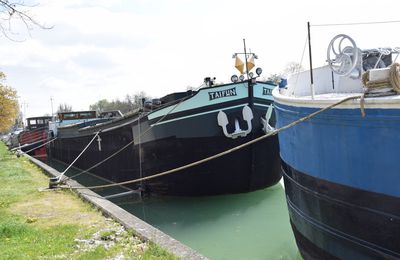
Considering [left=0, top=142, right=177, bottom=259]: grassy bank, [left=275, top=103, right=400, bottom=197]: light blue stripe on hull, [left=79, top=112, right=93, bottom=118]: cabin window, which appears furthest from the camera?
[left=79, top=112, right=93, bottom=118]: cabin window

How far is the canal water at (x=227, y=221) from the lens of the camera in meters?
6.46

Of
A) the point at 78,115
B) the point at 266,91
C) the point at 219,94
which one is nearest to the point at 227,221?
the point at 219,94

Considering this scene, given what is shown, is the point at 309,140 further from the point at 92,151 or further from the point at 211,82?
the point at 92,151

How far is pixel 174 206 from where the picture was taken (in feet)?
31.1

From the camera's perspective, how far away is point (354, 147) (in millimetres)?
3523

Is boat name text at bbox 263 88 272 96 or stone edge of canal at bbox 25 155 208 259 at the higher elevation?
boat name text at bbox 263 88 272 96

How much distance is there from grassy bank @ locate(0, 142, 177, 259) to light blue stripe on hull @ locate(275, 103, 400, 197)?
1872mm

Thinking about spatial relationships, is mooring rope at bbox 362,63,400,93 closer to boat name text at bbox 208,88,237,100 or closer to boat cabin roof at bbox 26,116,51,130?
boat name text at bbox 208,88,237,100

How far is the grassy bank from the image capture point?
465 centimetres

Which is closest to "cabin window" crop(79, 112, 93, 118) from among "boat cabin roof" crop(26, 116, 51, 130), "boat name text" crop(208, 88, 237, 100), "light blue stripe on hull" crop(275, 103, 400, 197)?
"boat cabin roof" crop(26, 116, 51, 130)

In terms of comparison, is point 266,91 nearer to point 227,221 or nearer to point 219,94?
point 219,94

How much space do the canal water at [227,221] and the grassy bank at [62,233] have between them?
1669 mm

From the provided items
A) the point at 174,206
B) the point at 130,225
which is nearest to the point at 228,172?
the point at 174,206

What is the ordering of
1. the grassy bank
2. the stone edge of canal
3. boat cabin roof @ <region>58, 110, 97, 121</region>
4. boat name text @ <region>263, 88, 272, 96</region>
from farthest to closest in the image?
boat cabin roof @ <region>58, 110, 97, 121</region>
boat name text @ <region>263, 88, 272, 96</region>
the grassy bank
the stone edge of canal
